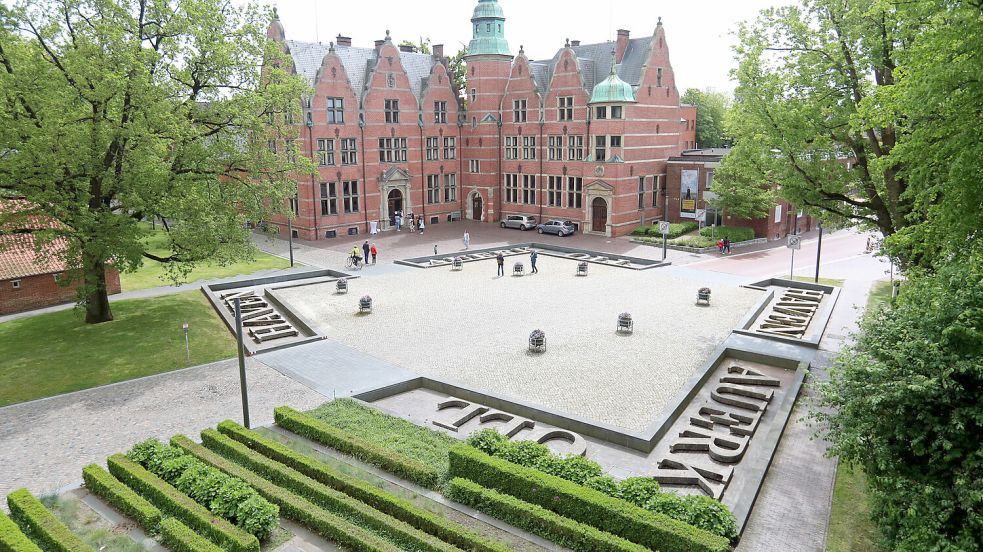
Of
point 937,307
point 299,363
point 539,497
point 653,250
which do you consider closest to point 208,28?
point 299,363

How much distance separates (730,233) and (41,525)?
40827 millimetres

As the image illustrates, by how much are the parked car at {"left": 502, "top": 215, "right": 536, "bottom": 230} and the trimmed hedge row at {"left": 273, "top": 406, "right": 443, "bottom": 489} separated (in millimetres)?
36213

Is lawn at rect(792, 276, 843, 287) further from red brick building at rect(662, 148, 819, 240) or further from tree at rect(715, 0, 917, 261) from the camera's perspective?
red brick building at rect(662, 148, 819, 240)

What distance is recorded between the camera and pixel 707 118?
3253 inches

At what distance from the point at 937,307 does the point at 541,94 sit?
141 ft

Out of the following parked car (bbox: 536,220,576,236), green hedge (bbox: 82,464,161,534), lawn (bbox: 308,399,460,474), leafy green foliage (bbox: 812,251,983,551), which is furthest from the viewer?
parked car (bbox: 536,220,576,236)

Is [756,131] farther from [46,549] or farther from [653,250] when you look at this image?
[46,549]

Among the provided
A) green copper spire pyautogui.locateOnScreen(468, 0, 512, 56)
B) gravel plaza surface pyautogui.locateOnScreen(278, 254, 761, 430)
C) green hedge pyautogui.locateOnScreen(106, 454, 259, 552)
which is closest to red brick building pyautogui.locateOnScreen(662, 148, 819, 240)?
gravel plaza surface pyautogui.locateOnScreen(278, 254, 761, 430)

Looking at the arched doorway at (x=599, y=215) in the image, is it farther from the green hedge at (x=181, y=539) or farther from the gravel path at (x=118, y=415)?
the green hedge at (x=181, y=539)

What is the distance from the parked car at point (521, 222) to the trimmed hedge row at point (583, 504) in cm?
3833

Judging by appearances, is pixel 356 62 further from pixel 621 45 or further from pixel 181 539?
pixel 181 539

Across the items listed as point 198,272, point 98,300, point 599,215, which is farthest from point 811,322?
point 198,272

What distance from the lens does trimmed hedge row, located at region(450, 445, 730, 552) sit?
444 inches

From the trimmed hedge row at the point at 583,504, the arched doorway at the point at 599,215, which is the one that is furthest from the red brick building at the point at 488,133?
the trimmed hedge row at the point at 583,504
